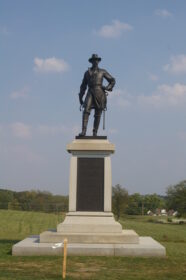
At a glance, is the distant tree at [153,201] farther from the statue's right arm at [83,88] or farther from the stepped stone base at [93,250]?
the stepped stone base at [93,250]

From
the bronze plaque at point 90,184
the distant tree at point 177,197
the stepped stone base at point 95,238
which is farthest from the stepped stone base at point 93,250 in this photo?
the distant tree at point 177,197

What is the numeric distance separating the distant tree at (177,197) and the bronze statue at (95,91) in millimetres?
59049

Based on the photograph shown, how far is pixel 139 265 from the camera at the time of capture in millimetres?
10055

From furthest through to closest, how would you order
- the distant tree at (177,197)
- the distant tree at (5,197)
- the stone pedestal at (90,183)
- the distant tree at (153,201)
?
the distant tree at (153,201) < the distant tree at (5,197) < the distant tree at (177,197) < the stone pedestal at (90,183)

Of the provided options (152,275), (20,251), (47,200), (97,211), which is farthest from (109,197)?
(47,200)

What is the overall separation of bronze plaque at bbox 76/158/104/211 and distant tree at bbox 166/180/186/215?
59727 millimetres

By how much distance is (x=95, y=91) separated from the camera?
48.2 feet

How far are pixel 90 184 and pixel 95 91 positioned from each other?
350cm

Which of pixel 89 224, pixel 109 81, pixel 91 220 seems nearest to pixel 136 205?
pixel 109 81

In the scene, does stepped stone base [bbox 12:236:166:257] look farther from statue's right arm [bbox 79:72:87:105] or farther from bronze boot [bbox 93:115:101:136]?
statue's right arm [bbox 79:72:87:105]

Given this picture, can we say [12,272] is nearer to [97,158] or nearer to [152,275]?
[152,275]

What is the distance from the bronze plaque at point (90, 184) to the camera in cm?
1353

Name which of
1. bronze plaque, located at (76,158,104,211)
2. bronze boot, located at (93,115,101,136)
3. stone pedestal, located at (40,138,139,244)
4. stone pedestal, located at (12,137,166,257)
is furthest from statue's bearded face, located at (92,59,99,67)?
bronze plaque, located at (76,158,104,211)

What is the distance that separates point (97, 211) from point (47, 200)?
85.4 meters
